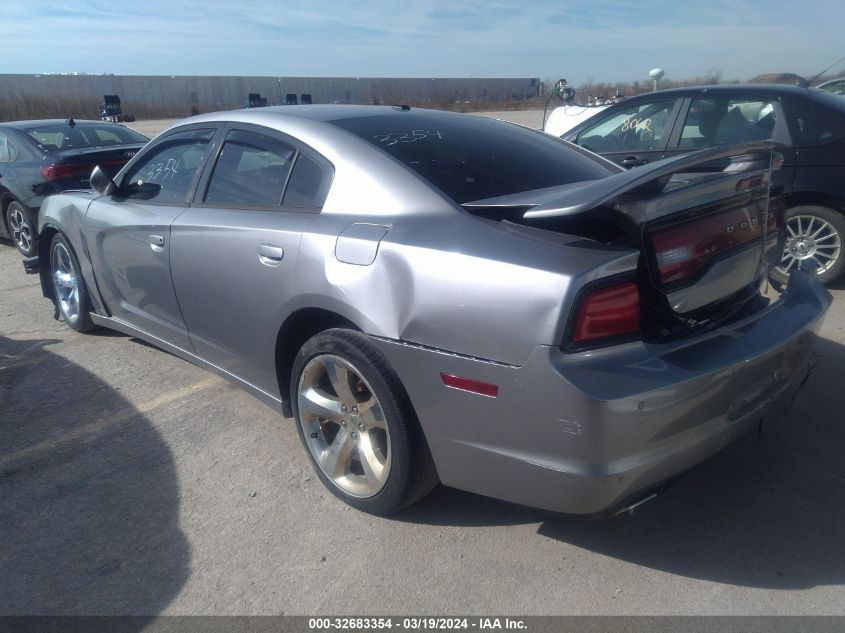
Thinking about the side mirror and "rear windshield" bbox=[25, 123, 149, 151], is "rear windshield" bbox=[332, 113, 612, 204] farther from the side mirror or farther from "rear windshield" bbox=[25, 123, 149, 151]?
"rear windshield" bbox=[25, 123, 149, 151]

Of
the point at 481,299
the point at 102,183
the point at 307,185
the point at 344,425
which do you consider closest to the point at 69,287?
the point at 102,183

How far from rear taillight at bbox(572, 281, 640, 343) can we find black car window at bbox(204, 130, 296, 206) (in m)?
1.62

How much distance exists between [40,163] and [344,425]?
628 centimetres

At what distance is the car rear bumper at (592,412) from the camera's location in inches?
82.1

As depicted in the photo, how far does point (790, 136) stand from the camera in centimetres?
536

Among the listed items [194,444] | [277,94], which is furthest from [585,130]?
[277,94]

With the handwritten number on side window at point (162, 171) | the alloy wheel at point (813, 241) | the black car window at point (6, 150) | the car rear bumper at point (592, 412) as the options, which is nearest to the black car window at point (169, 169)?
the handwritten number on side window at point (162, 171)

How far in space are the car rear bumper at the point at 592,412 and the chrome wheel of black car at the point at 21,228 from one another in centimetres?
664

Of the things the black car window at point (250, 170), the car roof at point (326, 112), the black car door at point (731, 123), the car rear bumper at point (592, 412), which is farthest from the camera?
the black car door at point (731, 123)

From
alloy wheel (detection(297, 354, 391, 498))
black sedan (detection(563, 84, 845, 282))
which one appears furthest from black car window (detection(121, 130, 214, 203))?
black sedan (detection(563, 84, 845, 282))

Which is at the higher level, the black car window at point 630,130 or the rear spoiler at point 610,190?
the rear spoiler at point 610,190

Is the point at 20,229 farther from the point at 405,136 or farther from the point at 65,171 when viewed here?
the point at 405,136

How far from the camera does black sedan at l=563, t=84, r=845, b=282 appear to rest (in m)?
5.24

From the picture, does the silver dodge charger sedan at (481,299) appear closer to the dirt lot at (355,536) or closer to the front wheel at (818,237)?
the dirt lot at (355,536)
